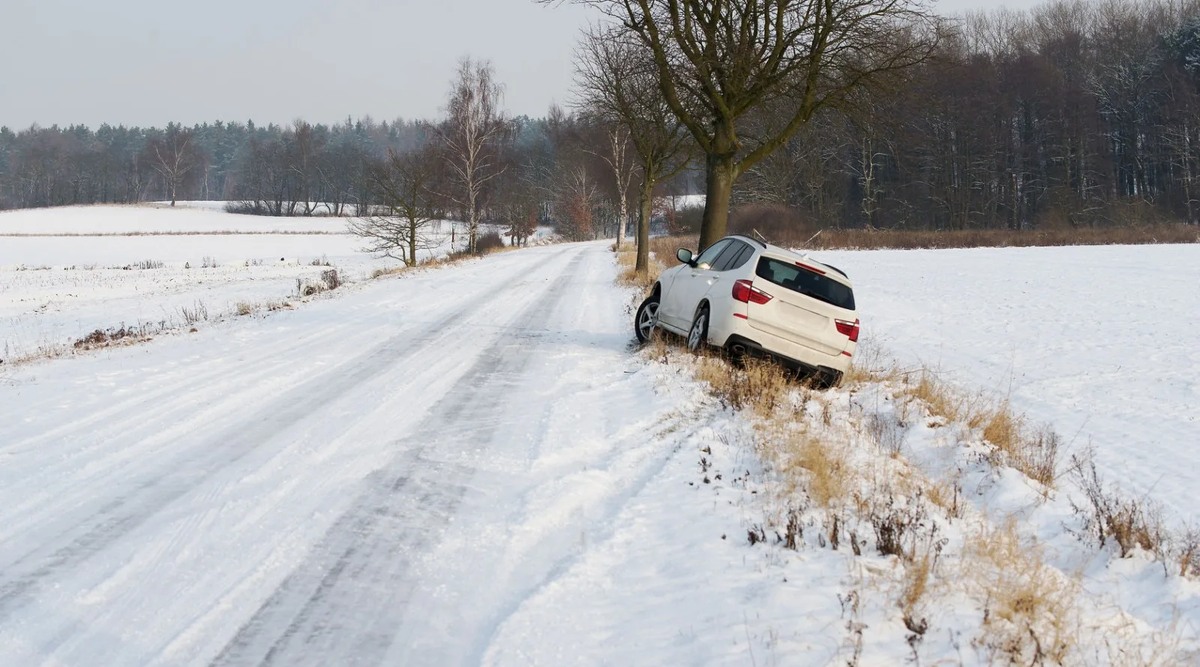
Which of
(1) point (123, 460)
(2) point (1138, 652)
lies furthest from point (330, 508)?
(2) point (1138, 652)

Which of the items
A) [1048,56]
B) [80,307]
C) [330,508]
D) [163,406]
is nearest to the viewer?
[330,508]

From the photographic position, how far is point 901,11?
47.9 feet

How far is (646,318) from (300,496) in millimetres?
7960

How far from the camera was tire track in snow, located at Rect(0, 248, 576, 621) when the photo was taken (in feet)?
13.0

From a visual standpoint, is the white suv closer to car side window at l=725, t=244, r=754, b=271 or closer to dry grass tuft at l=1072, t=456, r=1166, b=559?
car side window at l=725, t=244, r=754, b=271

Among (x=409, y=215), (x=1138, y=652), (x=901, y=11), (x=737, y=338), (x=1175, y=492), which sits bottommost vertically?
(x=1175, y=492)

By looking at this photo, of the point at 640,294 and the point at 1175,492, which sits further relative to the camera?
the point at 640,294

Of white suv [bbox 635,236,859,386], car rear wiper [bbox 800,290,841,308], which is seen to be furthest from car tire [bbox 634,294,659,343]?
car rear wiper [bbox 800,290,841,308]

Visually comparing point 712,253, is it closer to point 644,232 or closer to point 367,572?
point 367,572

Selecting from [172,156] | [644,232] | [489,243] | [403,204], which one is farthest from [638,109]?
[172,156]

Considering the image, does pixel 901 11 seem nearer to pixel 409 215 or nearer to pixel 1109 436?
pixel 1109 436

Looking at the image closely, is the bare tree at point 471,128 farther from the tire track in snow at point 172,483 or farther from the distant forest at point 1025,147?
the tire track in snow at point 172,483

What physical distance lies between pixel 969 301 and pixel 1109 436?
1413cm

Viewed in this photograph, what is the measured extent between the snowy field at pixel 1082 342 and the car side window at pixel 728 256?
445 cm
